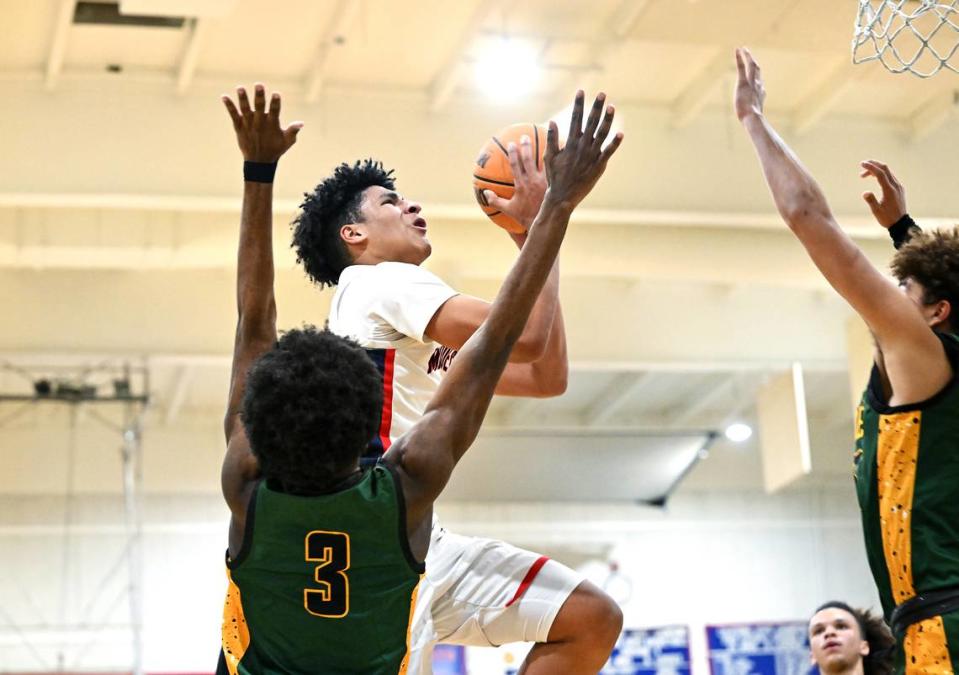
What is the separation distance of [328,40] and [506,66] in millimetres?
1345

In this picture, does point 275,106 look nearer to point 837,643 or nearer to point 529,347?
point 529,347

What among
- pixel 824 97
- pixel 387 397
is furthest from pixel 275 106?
pixel 824 97

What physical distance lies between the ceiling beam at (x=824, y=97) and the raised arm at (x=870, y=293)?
7.54 meters

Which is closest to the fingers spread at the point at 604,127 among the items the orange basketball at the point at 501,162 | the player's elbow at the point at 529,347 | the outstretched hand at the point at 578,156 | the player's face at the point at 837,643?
the outstretched hand at the point at 578,156

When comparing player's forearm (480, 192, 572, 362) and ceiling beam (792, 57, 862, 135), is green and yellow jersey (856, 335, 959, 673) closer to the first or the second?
player's forearm (480, 192, 572, 362)

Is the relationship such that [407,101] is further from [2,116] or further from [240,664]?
[240,664]

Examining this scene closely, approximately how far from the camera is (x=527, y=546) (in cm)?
2077

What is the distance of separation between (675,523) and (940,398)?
1880 cm

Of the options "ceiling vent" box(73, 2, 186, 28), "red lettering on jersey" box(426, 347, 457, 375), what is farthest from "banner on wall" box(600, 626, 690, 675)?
"red lettering on jersey" box(426, 347, 457, 375)

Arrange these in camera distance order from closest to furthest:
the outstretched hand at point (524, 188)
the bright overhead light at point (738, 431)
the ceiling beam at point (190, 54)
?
1. the outstretched hand at point (524, 188)
2. the ceiling beam at point (190, 54)
3. the bright overhead light at point (738, 431)

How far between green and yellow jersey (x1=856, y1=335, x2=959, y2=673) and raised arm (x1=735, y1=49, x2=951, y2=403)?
6cm

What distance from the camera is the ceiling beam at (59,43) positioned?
9750 millimetres

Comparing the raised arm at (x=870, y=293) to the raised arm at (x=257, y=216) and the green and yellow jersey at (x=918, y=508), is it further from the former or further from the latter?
the raised arm at (x=257, y=216)

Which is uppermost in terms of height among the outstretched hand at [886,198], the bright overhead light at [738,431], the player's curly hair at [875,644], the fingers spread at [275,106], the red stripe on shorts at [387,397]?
the bright overhead light at [738,431]
